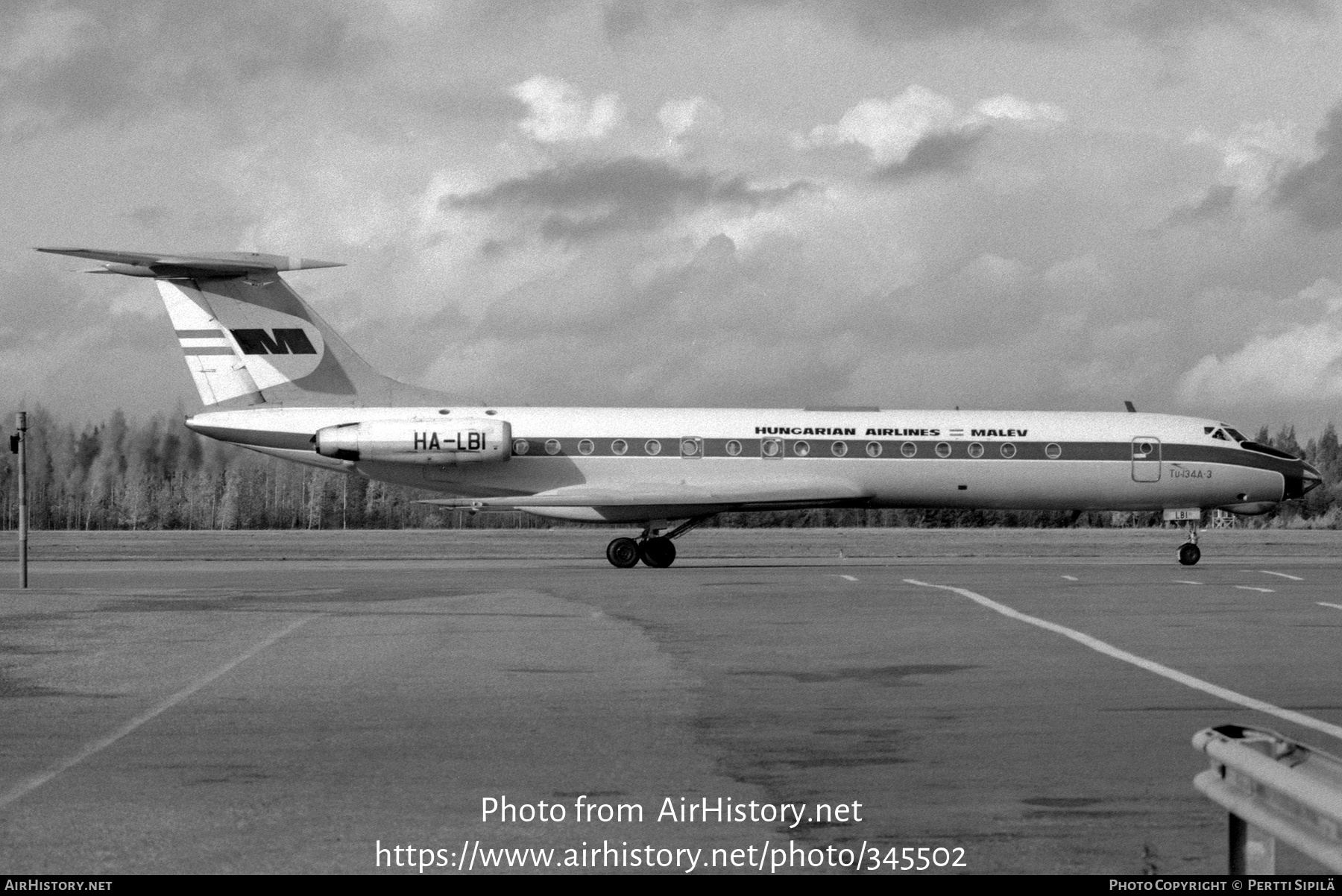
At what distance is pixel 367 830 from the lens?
23.8 feet

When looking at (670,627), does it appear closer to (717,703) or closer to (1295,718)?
(717,703)

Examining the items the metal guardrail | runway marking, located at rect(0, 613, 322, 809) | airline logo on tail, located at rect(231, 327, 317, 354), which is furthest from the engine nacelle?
the metal guardrail

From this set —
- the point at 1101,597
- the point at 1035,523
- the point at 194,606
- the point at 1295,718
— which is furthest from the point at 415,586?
the point at 1035,523

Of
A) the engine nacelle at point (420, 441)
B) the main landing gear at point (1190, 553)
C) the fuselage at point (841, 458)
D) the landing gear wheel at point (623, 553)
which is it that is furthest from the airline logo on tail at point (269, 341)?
the main landing gear at point (1190, 553)

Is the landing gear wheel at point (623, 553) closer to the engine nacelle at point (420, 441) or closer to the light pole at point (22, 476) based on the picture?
the engine nacelle at point (420, 441)

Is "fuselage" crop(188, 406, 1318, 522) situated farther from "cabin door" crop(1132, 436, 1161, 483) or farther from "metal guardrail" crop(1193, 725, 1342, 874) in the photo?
"metal guardrail" crop(1193, 725, 1342, 874)

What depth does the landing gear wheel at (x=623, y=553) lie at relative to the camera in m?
33.9

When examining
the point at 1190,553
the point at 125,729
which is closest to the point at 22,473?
the point at 125,729

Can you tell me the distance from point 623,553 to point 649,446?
2.37 meters

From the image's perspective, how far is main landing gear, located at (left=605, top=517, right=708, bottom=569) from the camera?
33.9m

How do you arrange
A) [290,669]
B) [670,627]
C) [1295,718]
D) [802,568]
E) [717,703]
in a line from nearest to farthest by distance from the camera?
[1295,718] → [717,703] → [290,669] → [670,627] → [802,568]

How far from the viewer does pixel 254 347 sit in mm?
35281
